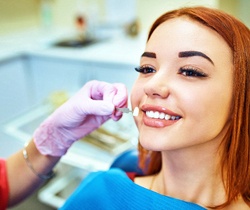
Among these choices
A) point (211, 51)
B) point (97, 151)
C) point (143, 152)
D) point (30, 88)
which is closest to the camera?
point (211, 51)

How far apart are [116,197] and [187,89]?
38cm

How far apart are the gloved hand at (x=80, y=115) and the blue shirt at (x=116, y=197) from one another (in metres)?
0.14

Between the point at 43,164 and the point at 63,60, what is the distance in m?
1.31

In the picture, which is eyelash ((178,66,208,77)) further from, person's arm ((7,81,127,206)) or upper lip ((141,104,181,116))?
person's arm ((7,81,127,206))

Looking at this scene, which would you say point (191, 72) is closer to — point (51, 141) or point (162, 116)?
point (162, 116)

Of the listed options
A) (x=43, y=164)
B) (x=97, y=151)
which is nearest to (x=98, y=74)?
(x=97, y=151)

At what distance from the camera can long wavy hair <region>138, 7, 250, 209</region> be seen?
2.43 feet

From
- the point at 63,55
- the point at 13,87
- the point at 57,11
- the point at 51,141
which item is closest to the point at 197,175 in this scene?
the point at 51,141

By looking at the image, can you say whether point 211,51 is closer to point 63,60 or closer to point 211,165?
point 211,165

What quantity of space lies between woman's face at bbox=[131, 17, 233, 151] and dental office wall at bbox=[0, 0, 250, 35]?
1.48m

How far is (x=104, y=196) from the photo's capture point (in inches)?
36.3

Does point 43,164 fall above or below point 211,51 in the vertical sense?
below

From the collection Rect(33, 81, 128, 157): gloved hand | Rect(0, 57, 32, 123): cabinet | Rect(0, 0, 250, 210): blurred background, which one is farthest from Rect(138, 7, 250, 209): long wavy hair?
Rect(0, 57, 32, 123): cabinet

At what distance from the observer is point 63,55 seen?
2.20 metres
